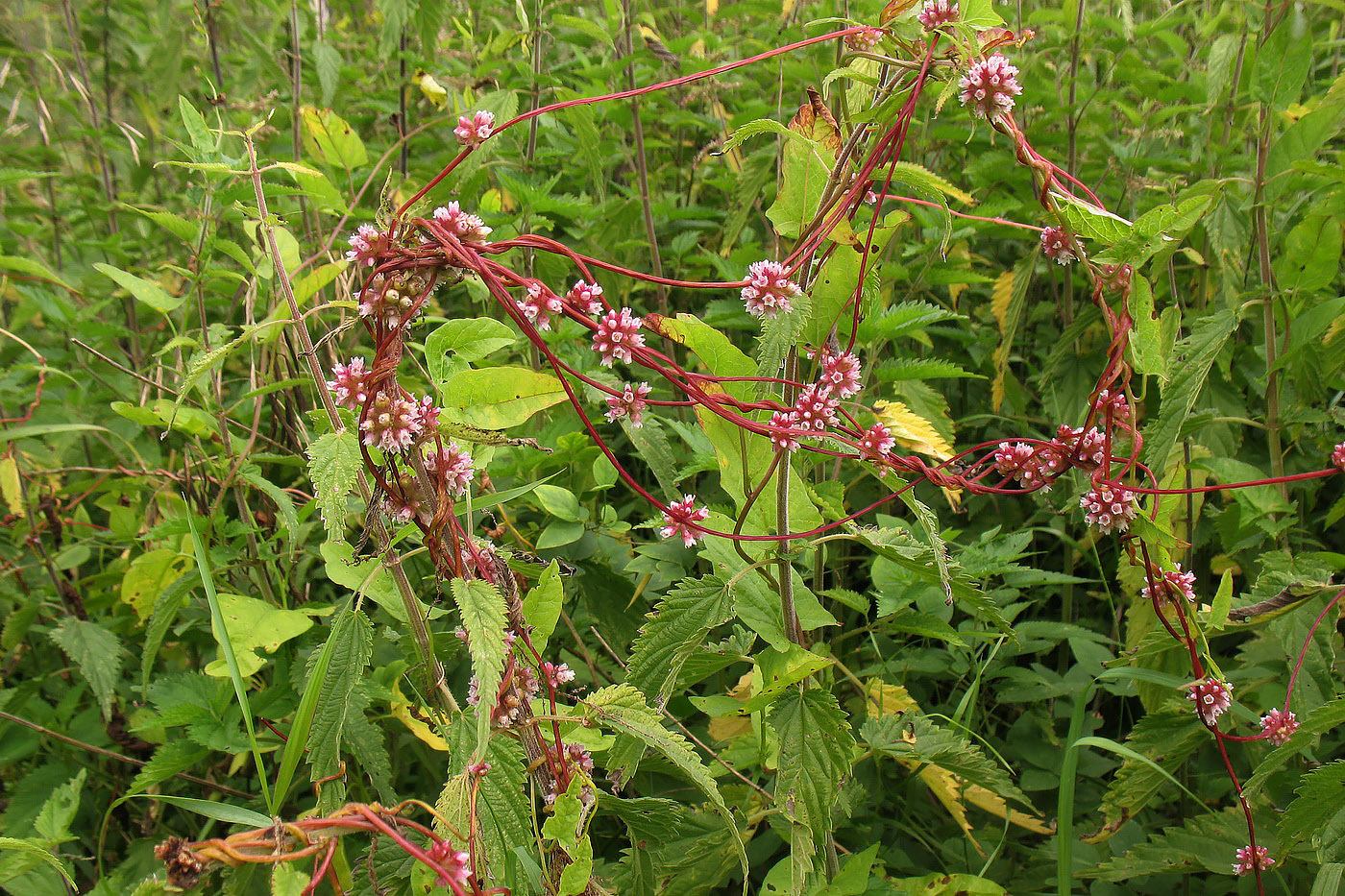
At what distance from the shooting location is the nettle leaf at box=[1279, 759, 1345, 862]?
1.27 m

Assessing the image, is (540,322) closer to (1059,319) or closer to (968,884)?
(968,884)

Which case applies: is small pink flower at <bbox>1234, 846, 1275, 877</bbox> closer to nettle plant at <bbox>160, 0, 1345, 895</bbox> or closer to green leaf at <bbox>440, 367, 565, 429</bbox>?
nettle plant at <bbox>160, 0, 1345, 895</bbox>

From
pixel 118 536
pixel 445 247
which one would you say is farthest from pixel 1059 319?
pixel 118 536

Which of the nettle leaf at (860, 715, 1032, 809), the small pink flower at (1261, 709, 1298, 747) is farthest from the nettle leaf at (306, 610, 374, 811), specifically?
the small pink flower at (1261, 709, 1298, 747)

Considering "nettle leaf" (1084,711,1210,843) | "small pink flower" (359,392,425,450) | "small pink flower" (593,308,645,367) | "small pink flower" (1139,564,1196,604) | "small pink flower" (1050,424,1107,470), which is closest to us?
"small pink flower" (359,392,425,450)

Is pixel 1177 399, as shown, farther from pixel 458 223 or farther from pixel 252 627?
pixel 252 627

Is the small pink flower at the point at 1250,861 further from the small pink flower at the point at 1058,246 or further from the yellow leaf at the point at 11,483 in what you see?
the yellow leaf at the point at 11,483

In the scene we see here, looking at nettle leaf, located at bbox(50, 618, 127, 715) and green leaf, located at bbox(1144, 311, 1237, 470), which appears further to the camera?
nettle leaf, located at bbox(50, 618, 127, 715)

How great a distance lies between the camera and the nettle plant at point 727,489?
978 millimetres

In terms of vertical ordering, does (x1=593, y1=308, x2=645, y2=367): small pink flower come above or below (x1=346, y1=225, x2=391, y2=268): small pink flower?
below

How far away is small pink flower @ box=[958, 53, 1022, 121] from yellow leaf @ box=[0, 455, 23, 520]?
2.22 meters

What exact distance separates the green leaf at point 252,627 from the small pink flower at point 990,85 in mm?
1330

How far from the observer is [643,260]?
2705 millimetres

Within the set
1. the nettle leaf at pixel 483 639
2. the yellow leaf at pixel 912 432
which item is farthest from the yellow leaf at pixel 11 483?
the yellow leaf at pixel 912 432
